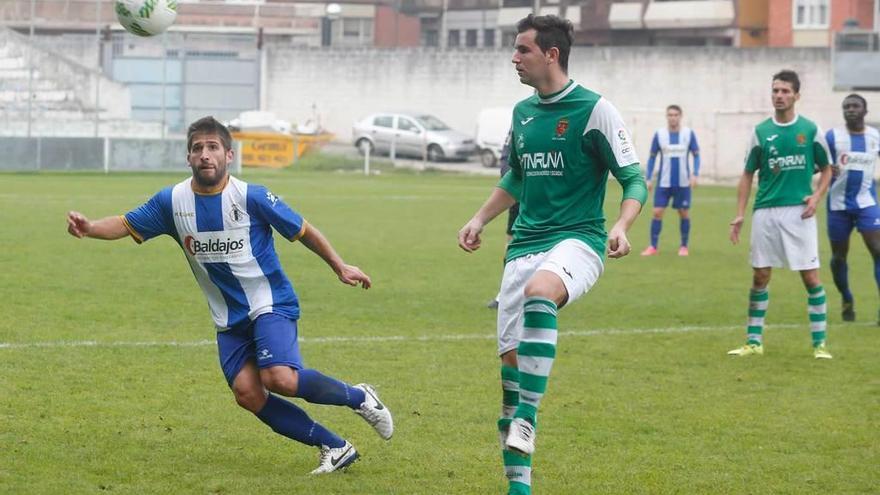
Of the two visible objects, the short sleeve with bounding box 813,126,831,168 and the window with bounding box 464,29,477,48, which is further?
the window with bounding box 464,29,477,48

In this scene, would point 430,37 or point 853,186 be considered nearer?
point 853,186

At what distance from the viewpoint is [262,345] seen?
7059mm

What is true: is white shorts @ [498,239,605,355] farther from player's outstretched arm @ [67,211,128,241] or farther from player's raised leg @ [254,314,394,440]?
player's outstretched arm @ [67,211,128,241]

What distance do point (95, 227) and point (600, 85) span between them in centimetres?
4748

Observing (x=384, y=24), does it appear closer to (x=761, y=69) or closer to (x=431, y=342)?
(x=761, y=69)

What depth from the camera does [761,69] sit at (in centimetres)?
4997

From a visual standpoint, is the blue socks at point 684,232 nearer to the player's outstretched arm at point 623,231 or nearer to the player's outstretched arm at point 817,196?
the player's outstretched arm at point 817,196

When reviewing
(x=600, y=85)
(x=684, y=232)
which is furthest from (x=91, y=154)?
(x=600, y=85)

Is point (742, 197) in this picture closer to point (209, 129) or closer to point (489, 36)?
point (209, 129)

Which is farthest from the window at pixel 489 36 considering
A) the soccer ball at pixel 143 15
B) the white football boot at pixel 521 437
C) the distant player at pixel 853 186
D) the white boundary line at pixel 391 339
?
the white football boot at pixel 521 437

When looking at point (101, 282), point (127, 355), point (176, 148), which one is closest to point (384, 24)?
point (176, 148)

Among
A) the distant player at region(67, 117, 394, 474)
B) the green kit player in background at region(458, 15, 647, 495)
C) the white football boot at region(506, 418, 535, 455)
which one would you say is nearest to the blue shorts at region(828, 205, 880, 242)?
the green kit player in background at region(458, 15, 647, 495)

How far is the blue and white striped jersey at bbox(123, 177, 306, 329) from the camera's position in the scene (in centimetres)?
711

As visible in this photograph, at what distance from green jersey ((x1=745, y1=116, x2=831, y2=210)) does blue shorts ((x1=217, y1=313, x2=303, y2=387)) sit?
225 inches
